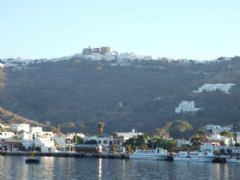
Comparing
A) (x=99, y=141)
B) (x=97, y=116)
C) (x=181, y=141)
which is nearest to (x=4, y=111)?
(x=97, y=116)

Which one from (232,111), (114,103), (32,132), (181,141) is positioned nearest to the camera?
(181,141)

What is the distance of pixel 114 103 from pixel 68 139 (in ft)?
183

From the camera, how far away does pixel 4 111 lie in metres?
162

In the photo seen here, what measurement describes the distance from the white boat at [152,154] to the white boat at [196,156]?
7.03 ft

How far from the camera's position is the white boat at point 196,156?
97.6 metres

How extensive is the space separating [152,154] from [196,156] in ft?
22.8

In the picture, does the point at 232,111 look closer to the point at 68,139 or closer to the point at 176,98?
the point at 176,98

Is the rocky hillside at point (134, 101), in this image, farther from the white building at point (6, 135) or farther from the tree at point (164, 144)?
the tree at point (164, 144)

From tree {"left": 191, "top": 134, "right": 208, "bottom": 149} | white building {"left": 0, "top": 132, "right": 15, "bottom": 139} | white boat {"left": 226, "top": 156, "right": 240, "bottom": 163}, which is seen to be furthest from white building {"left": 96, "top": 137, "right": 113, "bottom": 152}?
white boat {"left": 226, "top": 156, "right": 240, "bottom": 163}

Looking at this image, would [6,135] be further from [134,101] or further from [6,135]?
[134,101]

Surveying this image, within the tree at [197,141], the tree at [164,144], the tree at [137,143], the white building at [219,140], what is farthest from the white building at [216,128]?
the tree at [137,143]

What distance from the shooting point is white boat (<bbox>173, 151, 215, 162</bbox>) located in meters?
97.6

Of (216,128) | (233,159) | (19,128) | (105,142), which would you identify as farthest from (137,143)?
(19,128)

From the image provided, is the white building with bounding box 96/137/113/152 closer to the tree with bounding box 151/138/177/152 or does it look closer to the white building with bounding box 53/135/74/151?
the white building with bounding box 53/135/74/151
